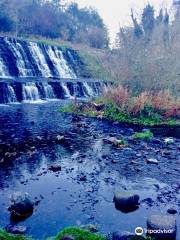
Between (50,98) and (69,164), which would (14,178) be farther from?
(50,98)

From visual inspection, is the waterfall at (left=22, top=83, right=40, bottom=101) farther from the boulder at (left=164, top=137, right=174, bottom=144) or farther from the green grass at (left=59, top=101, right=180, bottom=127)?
the boulder at (left=164, top=137, right=174, bottom=144)

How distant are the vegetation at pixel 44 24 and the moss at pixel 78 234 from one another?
146 ft

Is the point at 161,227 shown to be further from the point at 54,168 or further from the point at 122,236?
the point at 54,168

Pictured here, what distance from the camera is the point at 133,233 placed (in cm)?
678

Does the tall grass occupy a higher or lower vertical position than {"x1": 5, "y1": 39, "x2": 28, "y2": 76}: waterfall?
lower

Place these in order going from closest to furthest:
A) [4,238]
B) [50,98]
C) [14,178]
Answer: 1. [4,238]
2. [14,178]
3. [50,98]

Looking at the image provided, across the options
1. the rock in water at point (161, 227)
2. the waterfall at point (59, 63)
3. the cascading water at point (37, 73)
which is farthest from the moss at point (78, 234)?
the waterfall at point (59, 63)

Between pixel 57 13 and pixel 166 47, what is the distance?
3875 centimetres

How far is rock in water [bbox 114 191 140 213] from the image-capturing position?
27.1 ft

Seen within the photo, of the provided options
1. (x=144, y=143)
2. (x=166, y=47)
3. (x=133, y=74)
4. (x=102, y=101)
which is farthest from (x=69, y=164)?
(x=166, y=47)

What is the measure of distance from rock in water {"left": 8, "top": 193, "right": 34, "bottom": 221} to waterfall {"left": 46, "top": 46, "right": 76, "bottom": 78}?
1284 inches

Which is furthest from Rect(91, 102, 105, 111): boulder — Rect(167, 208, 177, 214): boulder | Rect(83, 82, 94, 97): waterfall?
Rect(167, 208, 177, 214): boulder

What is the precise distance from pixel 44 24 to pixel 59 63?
1669cm

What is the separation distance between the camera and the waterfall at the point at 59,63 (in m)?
40.2
